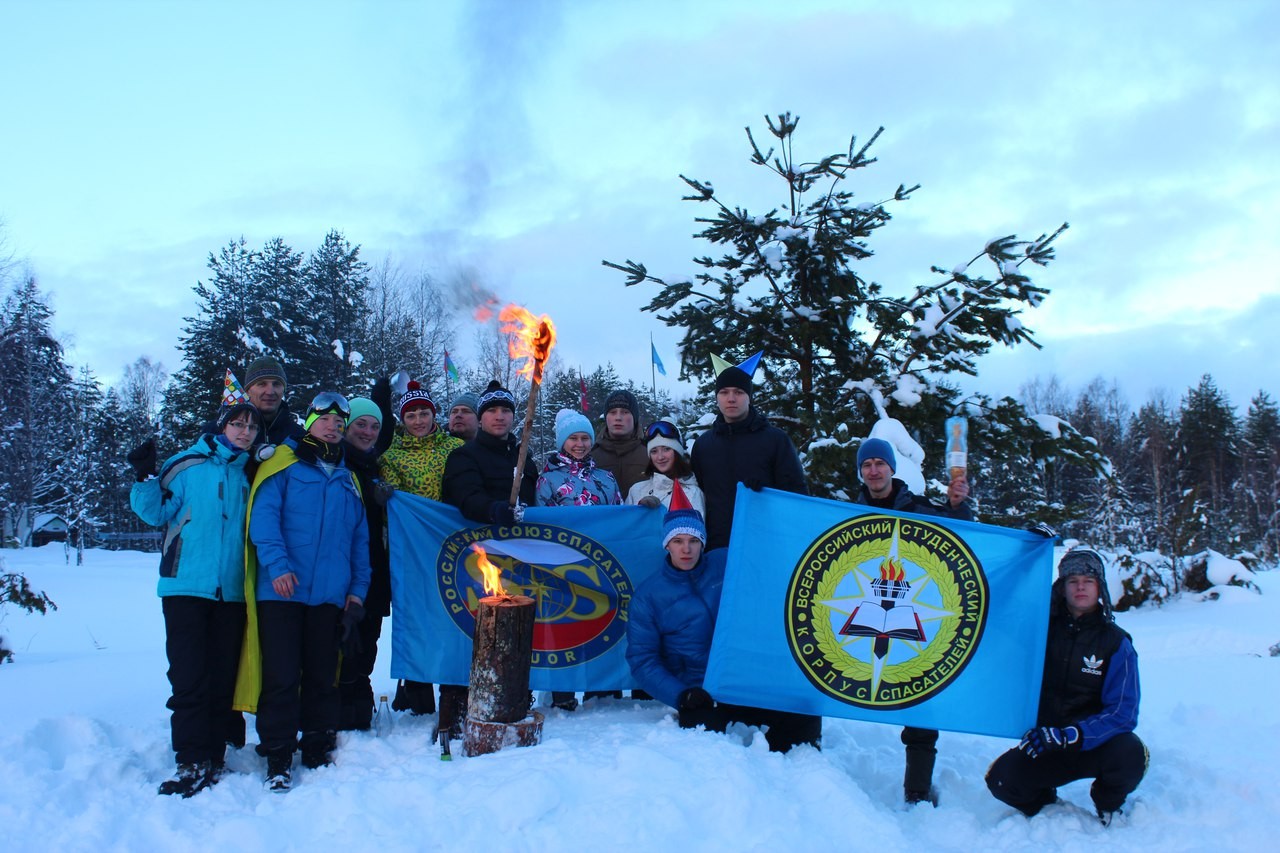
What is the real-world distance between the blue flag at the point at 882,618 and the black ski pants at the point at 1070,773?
24cm

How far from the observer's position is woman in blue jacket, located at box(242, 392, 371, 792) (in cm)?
437

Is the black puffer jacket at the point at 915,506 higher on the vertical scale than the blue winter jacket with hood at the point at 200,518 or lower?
higher

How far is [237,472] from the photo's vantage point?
4566 mm

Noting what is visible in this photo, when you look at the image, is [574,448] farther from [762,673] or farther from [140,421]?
[140,421]

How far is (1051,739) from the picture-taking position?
4.11 m

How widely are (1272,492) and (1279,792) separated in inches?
1848

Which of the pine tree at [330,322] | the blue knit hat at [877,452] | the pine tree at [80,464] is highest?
the pine tree at [330,322]

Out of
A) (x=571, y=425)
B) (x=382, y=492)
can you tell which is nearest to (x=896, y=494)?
(x=571, y=425)

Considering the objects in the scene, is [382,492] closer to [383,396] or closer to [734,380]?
[383,396]

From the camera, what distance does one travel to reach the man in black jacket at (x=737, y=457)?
5227 mm

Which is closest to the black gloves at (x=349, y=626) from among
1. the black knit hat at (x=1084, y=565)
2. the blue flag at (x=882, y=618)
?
the blue flag at (x=882, y=618)

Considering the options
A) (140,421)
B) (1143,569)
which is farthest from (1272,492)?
(140,421)

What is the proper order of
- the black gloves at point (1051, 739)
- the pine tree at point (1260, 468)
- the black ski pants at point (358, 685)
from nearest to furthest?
the black gloves at point (1051, 739) < the black ski pants at point (358, 685) < the pine tree at point (1260, 468)

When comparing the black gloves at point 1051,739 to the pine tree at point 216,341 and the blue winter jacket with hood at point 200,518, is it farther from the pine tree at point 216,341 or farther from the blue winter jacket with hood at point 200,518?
the pine tree at point 216,341
